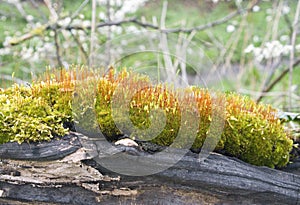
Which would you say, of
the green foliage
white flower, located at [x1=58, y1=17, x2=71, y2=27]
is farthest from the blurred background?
the green foliage

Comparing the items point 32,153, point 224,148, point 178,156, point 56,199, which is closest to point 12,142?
point 32,153

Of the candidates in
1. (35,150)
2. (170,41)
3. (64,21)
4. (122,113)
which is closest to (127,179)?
(122,113)

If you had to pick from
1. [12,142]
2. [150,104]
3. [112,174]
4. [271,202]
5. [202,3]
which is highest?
[202,3]

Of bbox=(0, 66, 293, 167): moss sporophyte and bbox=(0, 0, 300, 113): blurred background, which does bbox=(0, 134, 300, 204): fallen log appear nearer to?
bbox=(0, 66, 293, 167): moss sporophyte

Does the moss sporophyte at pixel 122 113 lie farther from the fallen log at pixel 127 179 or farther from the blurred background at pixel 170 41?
the blurred background at pixel 170 41

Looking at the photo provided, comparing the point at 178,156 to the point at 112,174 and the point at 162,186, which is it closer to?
the point at 162,186

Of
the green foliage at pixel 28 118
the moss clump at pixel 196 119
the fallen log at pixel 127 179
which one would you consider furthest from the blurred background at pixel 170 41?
the fallen log at pixel 127 179
